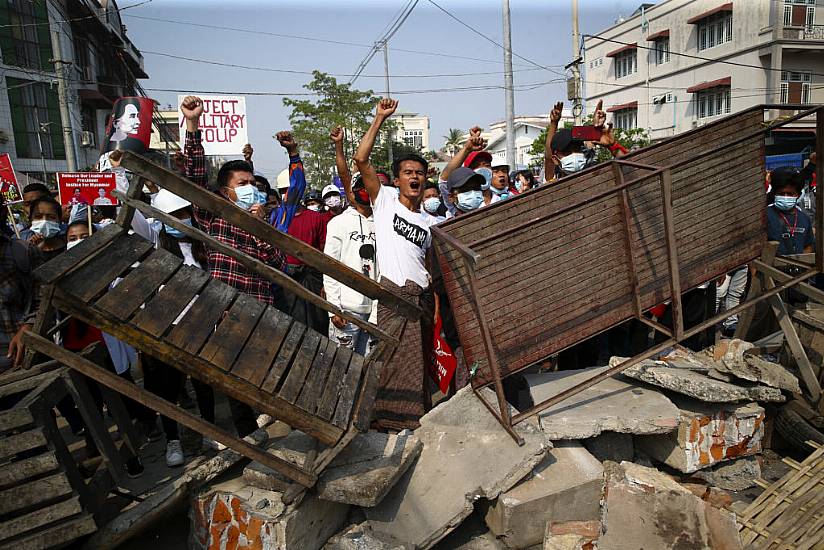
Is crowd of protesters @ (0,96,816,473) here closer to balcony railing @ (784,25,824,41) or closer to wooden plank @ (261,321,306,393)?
wooden plank @ (261,321,306,393)

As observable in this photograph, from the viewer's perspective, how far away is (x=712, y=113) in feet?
93.8

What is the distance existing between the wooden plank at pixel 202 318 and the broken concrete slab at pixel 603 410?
199 cm

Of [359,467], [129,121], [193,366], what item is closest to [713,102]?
[129,121]

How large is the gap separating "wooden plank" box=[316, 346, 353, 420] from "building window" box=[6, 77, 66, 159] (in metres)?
23.3

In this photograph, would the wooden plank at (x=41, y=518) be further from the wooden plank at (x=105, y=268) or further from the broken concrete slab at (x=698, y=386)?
the broken concrete slab at (x=698, y=386)

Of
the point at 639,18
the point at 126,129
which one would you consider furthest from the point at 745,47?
A: the point at 126,129

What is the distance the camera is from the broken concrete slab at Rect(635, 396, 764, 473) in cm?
326

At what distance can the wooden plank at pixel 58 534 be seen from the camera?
2.09 meters

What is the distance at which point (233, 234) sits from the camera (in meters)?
3.43

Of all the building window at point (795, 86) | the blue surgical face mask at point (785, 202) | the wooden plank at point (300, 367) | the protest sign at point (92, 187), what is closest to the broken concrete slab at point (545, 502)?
the wooden plank at point (300, 367)

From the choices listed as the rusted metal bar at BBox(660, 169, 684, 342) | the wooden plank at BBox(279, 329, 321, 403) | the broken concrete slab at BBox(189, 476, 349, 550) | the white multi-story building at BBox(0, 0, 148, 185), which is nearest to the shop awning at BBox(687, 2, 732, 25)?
the white multi-story building at BBox(0, 0, 148, 185)

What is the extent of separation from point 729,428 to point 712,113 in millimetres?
30800

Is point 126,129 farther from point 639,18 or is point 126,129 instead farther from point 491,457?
point 639,18

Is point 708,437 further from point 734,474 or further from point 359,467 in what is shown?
point 359,467
